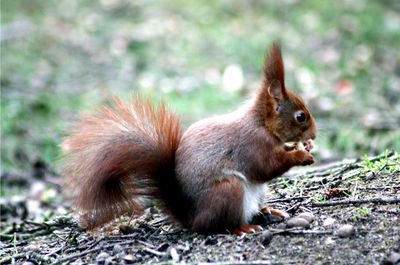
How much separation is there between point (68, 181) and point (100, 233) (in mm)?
372

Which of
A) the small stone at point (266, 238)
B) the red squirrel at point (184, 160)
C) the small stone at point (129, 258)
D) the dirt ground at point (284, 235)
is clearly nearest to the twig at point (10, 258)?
the dirt ground at point (284, 235)

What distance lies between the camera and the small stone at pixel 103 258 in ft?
7.22

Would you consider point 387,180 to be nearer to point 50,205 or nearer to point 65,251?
point 65,251

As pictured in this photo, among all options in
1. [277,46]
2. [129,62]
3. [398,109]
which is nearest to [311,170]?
[277,46]

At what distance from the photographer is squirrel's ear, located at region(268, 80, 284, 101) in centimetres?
244

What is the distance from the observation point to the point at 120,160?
7.46 feet

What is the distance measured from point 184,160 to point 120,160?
0.29 m

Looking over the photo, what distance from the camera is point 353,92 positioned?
5750 mm

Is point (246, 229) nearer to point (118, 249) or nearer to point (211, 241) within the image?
point (211, 241)

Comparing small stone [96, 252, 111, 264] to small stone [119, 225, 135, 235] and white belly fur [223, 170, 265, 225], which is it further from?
white belly fur [223, 170, 265, 225]

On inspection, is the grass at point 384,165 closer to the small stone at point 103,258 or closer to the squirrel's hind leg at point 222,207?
the squirrel's hind leg at point 222,207

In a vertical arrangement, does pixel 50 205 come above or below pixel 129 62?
below

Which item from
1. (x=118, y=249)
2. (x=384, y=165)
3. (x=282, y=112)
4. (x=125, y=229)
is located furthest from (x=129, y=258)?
(x=384, y=165)

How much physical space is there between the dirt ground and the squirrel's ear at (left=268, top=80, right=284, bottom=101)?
0.55m
